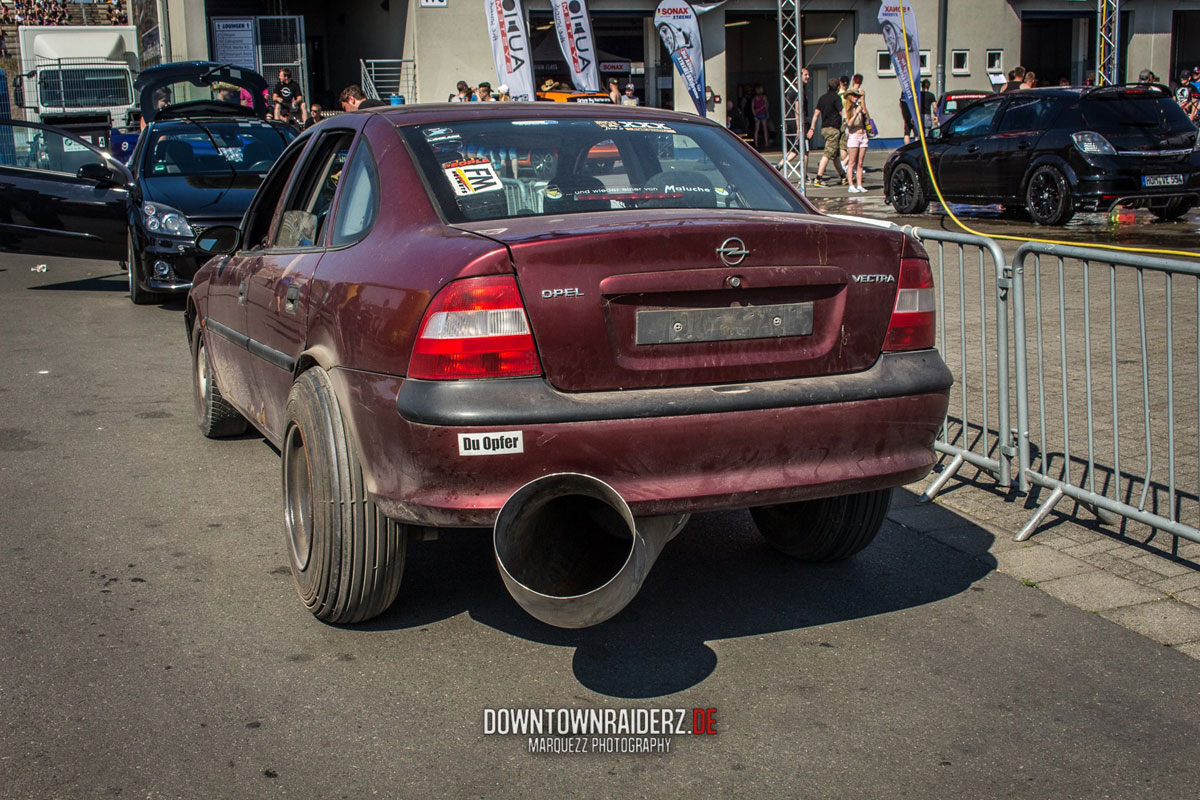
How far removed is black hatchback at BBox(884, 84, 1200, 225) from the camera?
15.0 m

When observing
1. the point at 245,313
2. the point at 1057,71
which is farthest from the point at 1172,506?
the point at 1057,71

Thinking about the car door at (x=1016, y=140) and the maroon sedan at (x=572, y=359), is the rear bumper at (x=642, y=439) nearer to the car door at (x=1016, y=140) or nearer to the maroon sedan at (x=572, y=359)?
the maroon sedan at (x=572, y=359)

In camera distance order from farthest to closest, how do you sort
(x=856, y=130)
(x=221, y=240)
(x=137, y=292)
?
(x=856, y=130)
(x=137, y=292)
(x=221, y=240)

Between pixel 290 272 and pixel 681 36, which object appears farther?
pixel 681 36

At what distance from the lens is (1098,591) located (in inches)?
170

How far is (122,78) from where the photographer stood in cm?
3170

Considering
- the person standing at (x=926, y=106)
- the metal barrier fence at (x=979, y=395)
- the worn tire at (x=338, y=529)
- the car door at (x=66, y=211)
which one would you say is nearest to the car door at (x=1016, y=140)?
the person standing at (x=926, y=106)

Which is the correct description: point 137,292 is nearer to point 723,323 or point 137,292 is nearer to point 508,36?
point 723,323

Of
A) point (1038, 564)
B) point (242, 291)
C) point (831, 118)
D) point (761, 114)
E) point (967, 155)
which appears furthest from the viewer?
point (761, 114)

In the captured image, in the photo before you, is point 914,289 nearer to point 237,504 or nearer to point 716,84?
point 237,504

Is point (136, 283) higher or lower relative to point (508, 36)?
lower

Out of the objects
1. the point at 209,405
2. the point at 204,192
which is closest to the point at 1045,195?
the point at 204,192

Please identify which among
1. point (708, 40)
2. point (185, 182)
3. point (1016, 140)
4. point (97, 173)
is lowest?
point (185, 182)

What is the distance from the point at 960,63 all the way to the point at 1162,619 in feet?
114
